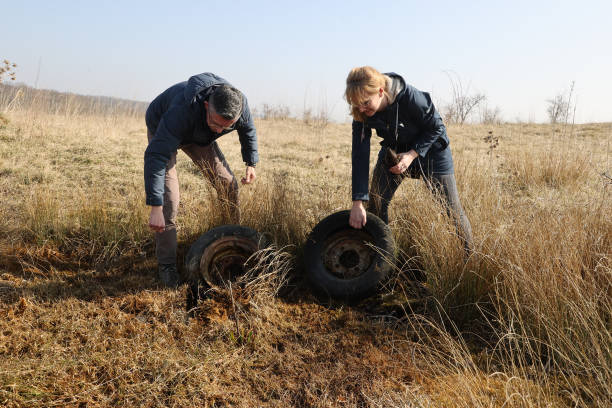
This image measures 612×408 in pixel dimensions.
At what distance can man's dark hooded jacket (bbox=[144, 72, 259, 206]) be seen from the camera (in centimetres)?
268

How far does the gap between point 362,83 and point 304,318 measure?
1.62 meters

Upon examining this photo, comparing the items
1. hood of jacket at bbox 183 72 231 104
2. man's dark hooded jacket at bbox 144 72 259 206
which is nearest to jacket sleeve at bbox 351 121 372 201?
man's dark hooded jacket at bbox 144 72 259 206

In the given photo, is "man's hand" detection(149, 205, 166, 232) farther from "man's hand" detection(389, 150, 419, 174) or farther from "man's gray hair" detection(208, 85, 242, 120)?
"man's hand" detection(389, 150, 419, 174)

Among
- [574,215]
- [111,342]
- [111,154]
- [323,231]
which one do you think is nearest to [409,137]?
[323,231]

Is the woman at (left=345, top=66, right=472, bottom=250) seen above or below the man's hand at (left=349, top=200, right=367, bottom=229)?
above

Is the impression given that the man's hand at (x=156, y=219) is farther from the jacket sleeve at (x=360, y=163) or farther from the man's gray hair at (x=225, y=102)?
the jacket sleeve at (x=360, y=163)

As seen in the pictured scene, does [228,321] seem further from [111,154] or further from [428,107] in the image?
[111,154]

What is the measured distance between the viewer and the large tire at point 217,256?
2996mm

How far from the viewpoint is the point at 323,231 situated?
3186 millimetres

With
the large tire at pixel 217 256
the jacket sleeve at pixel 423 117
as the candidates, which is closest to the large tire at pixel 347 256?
the large tire at pixel 217 256

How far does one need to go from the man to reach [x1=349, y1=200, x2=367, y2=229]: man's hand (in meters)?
1.00

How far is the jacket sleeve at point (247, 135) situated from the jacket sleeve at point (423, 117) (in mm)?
1238

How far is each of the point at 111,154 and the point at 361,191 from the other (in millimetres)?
5742

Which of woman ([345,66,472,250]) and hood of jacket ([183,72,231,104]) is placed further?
hood of jacket ([183,72,231,104])
